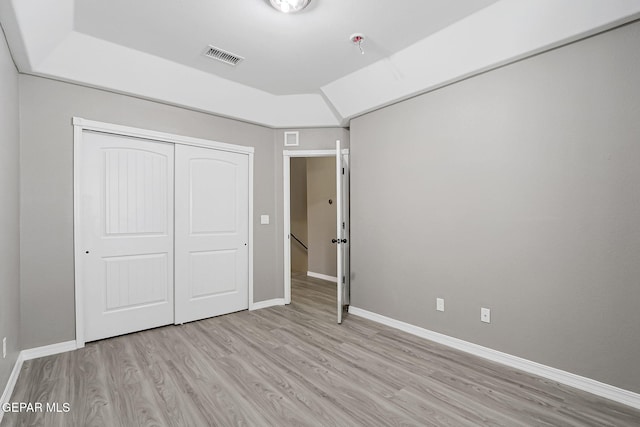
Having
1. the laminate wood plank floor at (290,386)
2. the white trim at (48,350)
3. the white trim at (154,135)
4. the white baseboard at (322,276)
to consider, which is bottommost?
the white baseboard at (322,276)

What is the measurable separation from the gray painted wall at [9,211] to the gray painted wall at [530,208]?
3259 mm

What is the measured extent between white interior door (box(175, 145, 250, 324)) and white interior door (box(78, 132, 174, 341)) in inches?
5.0

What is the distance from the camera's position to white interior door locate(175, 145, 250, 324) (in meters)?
3.52

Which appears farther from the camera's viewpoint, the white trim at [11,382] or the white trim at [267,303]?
the white trim at [267,303]

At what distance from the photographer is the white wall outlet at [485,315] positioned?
8.72 ft

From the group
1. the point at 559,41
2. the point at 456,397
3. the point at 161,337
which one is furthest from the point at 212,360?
the point at 559,41

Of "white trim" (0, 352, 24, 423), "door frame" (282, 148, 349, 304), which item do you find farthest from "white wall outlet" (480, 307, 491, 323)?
"white trim" (0, 352, 24, 423)

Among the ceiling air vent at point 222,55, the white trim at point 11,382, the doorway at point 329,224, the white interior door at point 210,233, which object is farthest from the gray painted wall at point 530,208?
the white trim at point 11,382

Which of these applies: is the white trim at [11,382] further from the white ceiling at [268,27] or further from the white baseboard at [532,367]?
the white baseboard at [532,367]

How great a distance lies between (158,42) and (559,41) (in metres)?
3.31

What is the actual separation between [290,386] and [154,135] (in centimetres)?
285

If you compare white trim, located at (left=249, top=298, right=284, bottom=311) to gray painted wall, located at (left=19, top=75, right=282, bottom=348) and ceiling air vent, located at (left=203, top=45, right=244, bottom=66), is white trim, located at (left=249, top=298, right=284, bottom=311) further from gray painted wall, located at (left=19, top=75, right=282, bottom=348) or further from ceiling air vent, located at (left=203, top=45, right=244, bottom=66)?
ceiling air vent, located at (left=203, top=45, right=244, bottom=66)

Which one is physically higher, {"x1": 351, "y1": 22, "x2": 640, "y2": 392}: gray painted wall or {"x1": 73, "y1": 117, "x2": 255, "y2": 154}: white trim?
{"x1": 73, "y1": 117, "x2": 255, "y2": 154}: white trim

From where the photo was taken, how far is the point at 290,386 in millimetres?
2234
